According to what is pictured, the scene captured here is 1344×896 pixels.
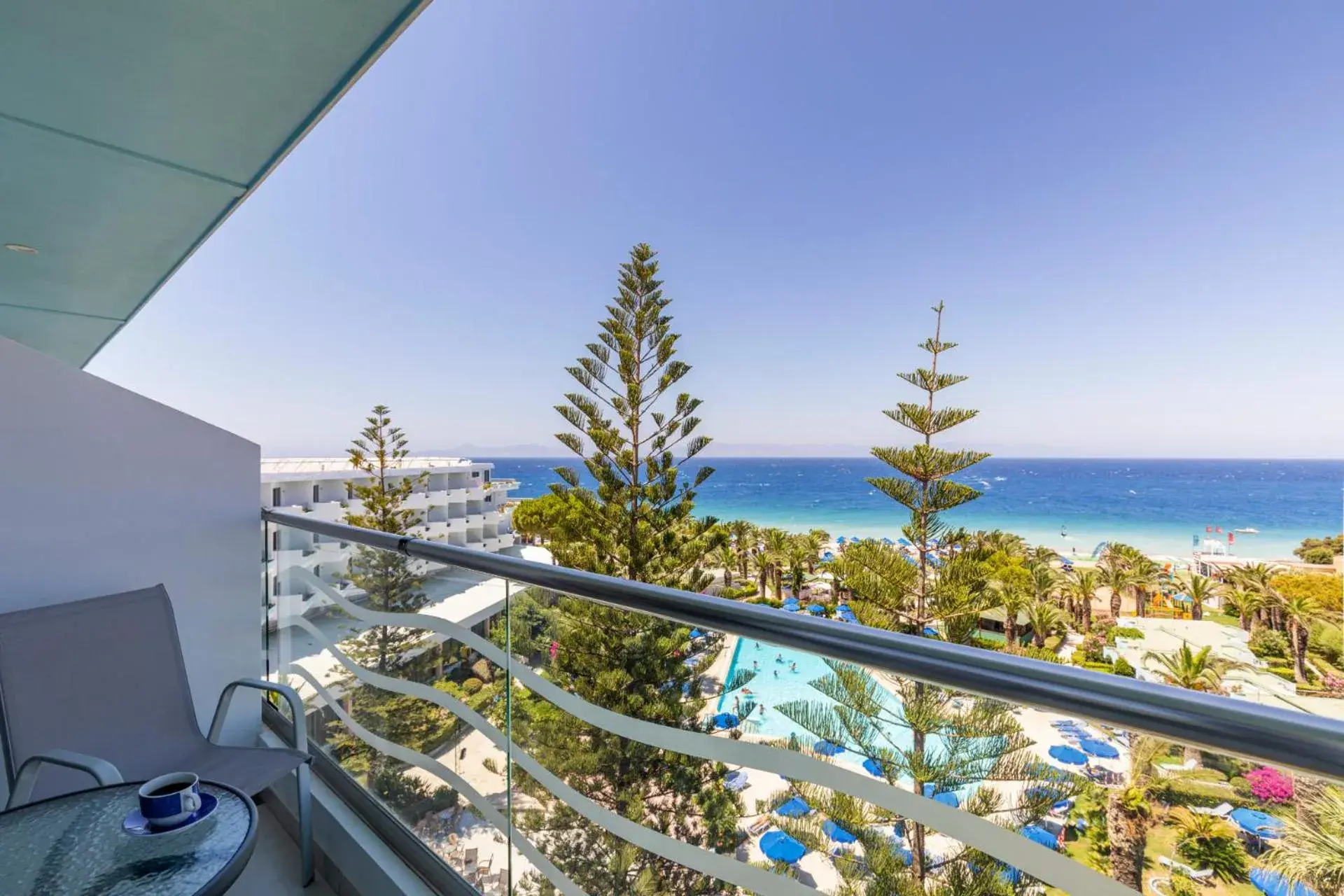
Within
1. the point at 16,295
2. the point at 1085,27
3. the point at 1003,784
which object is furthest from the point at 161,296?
the point at 1085,27

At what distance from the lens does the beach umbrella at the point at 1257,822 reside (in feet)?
1.67

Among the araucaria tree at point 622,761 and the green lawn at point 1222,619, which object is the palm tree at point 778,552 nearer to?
the green lawn at point 1222,619

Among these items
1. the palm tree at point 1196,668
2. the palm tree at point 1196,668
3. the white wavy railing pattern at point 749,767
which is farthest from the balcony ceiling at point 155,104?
the palm tree at point 1196,668

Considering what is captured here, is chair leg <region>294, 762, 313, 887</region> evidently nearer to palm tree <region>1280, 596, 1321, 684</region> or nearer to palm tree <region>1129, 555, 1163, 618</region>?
palm tree <region>1280, 596, 1321, 684</region>

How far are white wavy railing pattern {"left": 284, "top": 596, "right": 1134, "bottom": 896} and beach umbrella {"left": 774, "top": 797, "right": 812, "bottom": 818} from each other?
137mm

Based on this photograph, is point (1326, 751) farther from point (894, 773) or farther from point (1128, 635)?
point (1128, 635)

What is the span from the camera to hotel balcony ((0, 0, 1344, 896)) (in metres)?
0.70

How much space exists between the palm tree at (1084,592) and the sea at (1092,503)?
837 centimetres

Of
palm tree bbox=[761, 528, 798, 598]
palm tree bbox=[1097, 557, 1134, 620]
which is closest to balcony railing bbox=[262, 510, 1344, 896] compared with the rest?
palm tree bbox=[761, 528, 798, 598]

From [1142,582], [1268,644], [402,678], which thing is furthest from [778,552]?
[402,678]

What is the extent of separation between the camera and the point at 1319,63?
17062mm

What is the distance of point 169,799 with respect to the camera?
0.97m

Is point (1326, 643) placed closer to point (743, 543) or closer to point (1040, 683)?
point (743, 543)

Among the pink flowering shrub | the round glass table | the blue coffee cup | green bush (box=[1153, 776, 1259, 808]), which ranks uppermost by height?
the pink flowering shrub
